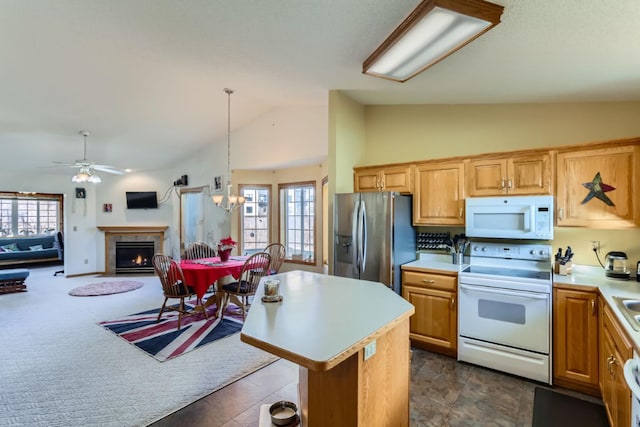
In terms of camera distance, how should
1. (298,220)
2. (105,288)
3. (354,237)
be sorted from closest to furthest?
(354,237) → (298,220) → (105,288)

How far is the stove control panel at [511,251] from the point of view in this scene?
2963mm

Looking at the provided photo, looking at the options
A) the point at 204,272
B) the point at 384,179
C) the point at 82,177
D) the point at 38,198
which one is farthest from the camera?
the point at 38,198

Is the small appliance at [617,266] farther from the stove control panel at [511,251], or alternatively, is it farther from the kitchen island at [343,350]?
the kitchen island at [343,350]

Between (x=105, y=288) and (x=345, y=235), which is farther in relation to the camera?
(x=105, y=288)

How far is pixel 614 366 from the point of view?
1844 millimetres

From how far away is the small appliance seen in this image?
253 centimetres

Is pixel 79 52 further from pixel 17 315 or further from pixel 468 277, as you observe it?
pixel 468 277

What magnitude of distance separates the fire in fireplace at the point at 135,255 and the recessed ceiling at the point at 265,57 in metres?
3.53

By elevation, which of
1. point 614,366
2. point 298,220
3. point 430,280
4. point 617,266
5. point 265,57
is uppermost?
point 265,57

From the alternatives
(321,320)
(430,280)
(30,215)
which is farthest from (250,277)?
(30,215)

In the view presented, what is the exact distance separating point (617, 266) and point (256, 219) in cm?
516

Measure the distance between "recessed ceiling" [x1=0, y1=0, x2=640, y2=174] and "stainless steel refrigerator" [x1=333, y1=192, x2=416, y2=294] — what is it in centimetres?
122

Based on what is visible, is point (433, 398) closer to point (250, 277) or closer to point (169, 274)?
point (250, 277)

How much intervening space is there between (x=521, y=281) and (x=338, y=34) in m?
2.45
